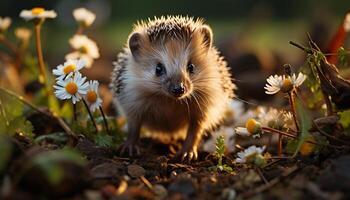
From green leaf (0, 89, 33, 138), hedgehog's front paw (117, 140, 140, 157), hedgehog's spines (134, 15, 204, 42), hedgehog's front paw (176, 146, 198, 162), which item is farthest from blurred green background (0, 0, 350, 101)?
green leaf (0, 89, 33, 138)

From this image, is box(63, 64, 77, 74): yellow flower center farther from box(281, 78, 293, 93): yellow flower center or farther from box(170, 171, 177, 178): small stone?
box(281, 78, 293, 93): yellow flower center

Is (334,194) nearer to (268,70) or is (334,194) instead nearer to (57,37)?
(268,70)

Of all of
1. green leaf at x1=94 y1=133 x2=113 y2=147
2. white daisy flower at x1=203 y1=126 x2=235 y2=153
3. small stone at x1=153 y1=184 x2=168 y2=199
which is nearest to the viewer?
small stone at x1=153 y1=184 x2=168 y2=199

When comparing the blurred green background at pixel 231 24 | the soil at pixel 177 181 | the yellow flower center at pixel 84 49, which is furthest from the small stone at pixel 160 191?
the blurred green background at pixel 231 24

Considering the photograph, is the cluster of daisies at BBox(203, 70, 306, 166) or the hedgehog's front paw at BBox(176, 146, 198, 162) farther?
the hedgehog's front paw at BBox(176, 146, 198, 162)

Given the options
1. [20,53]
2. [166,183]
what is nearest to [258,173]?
[166,183]

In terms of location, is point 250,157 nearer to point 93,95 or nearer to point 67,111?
point 93,95
